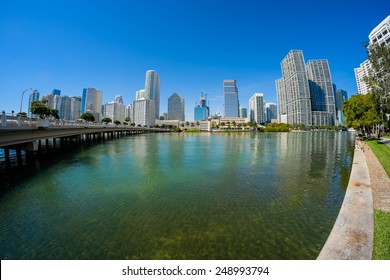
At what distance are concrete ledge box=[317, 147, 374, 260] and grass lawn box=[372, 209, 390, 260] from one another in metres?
0.09

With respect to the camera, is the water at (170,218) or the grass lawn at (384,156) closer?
the water at (170,218)

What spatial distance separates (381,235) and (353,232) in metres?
0.58

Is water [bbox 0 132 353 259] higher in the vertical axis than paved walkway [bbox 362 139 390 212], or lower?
lower

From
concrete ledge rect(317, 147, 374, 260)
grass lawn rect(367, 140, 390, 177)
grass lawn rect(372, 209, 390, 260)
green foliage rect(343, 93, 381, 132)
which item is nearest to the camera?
grass lawn rect(372, 209, 390, 260)

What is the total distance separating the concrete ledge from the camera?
4.25 metres

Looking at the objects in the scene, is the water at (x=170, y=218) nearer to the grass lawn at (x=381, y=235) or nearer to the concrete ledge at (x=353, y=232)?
the concrete ledge at (x=353, y=232)

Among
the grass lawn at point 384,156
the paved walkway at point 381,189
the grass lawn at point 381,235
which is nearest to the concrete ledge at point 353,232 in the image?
the grass lawn at point 381,235

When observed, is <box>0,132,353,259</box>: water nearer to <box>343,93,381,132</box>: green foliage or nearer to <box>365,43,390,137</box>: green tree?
<box>365,43,390,137</box>: green tree

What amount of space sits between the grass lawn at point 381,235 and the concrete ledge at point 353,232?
9 centimetres

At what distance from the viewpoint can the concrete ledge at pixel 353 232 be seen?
4.25 metres

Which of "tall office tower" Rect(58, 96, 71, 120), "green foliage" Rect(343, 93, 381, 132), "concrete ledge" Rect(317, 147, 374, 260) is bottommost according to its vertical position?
"concrete ledge" Rect(317, 147, 374, 260)

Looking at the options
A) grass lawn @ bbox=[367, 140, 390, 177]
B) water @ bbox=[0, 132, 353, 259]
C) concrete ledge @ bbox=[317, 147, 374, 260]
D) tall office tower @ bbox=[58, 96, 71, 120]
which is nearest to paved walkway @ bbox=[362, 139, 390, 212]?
concrete ledge @ bbox=[317, 147, 374, 260]

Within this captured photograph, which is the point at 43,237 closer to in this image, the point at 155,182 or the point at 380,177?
the point at 155,182
